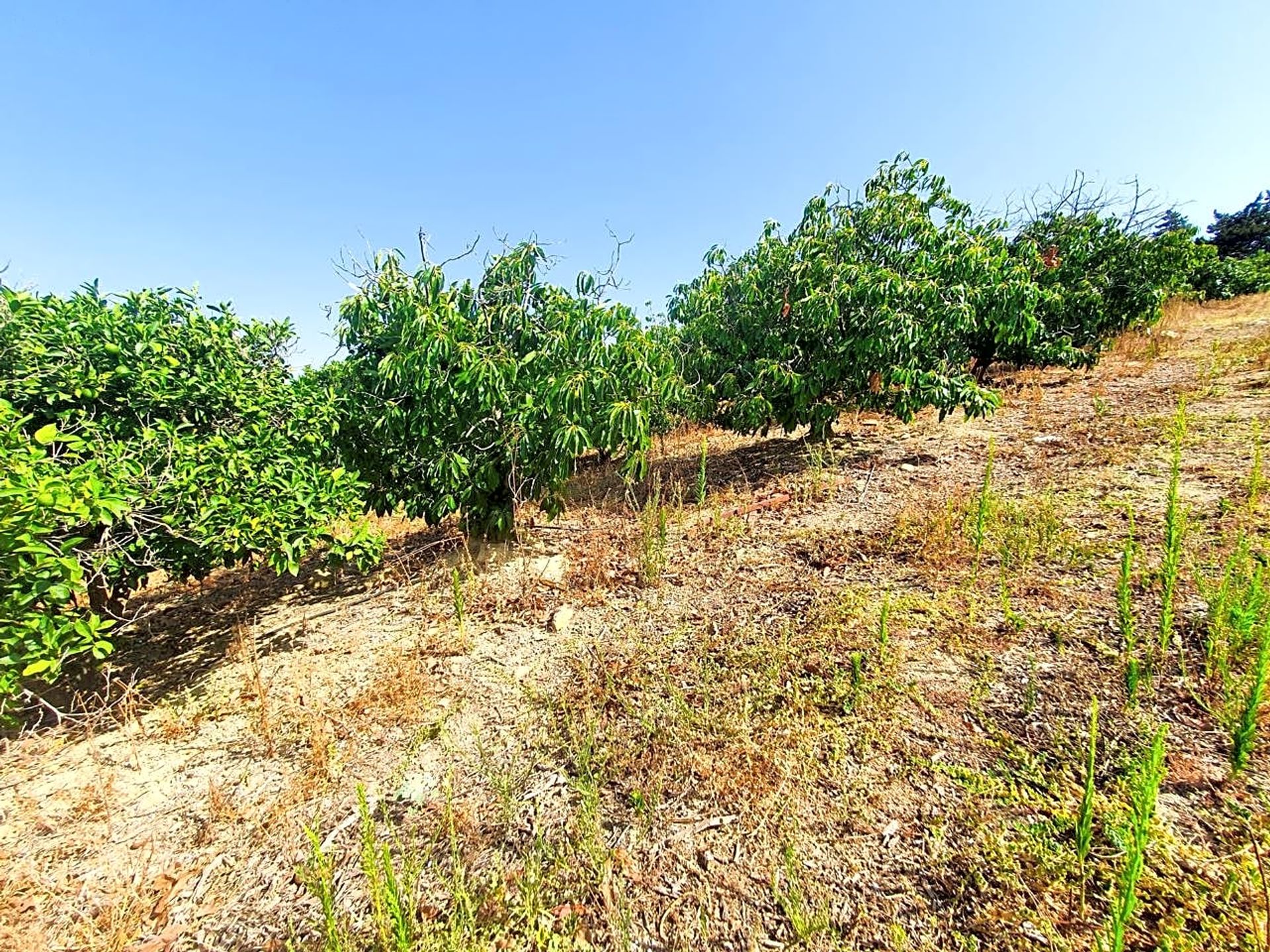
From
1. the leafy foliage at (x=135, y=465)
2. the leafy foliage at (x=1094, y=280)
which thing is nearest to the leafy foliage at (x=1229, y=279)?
the leafy foliage at (x=1094, y=280)

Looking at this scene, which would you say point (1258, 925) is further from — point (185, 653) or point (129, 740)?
point (185, 653)

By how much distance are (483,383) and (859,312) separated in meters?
3.71

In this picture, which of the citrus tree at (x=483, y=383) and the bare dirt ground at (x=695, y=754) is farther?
the citrus tree at (x=483, y=383)

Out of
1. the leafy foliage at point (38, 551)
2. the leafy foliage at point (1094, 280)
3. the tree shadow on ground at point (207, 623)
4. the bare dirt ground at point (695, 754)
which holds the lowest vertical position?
the bare dirt ground at point (695, 754)

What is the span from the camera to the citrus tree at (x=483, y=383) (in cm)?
371

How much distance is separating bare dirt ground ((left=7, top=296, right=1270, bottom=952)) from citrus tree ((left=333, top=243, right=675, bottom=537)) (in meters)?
0.78

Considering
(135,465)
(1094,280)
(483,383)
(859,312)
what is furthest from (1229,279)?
(135,465)

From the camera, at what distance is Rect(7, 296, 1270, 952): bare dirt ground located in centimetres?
152

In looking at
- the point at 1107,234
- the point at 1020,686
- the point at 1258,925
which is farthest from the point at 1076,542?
the point at 1107,234

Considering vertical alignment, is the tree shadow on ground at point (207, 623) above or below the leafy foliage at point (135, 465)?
below

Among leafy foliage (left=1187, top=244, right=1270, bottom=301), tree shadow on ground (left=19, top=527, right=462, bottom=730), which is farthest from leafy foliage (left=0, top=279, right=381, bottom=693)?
leafy foliage (left=1187, top=244, right=1270, bottom=301)

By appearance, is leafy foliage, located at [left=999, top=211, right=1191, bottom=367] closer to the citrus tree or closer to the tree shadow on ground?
the citrus tree

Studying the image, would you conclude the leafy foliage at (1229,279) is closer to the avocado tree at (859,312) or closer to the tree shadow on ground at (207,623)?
the avocado tree at (859,312)

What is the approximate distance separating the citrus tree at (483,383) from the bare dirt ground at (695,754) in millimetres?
778
